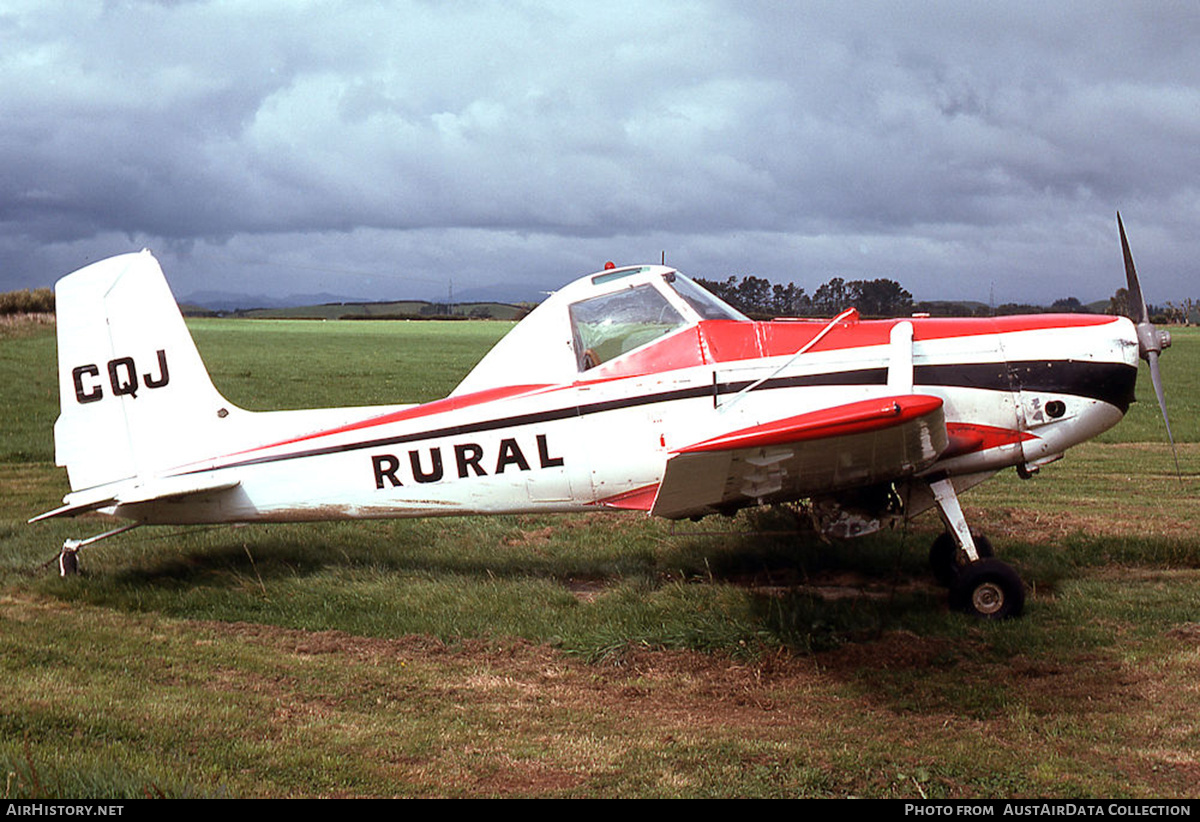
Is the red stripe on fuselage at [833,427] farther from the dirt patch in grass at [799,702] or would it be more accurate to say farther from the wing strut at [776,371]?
the dirt patch in grass at [799,702]

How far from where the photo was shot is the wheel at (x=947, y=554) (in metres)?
7.41

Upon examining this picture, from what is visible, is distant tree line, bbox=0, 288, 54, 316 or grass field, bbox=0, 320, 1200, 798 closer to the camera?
grass field, bbox=0, 320, 1200, 798

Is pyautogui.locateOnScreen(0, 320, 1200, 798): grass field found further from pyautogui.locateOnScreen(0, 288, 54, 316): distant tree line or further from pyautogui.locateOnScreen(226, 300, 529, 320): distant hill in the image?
pyautogui.locateOnScreen(226, 300, 529, 320): distant hill

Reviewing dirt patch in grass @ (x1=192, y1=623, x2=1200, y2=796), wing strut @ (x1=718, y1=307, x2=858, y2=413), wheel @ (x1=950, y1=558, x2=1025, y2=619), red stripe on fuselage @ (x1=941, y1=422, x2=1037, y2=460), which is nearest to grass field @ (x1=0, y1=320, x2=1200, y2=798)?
dirt patch in grass @ (x1=192, y1=623, x2=1200, y2=796)

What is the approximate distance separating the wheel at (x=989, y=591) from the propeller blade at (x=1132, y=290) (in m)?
2.18

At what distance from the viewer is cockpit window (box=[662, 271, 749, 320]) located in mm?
6891

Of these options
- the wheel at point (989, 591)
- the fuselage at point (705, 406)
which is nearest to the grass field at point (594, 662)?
the wheel at point (989, 591)

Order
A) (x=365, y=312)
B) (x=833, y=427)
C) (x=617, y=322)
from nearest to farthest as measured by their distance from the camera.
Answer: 1. (x=833, y=427)
2. (x=617, y=322)
3. (x=365, y=312)

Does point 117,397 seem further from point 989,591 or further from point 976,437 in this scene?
point 989,591

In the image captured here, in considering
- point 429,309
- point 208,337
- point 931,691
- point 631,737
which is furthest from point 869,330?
point 429,309

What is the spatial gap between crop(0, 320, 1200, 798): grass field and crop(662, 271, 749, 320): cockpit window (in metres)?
1.97

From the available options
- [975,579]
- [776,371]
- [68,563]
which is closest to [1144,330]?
[975,579]

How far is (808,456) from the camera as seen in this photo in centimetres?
562

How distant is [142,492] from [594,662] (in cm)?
381
